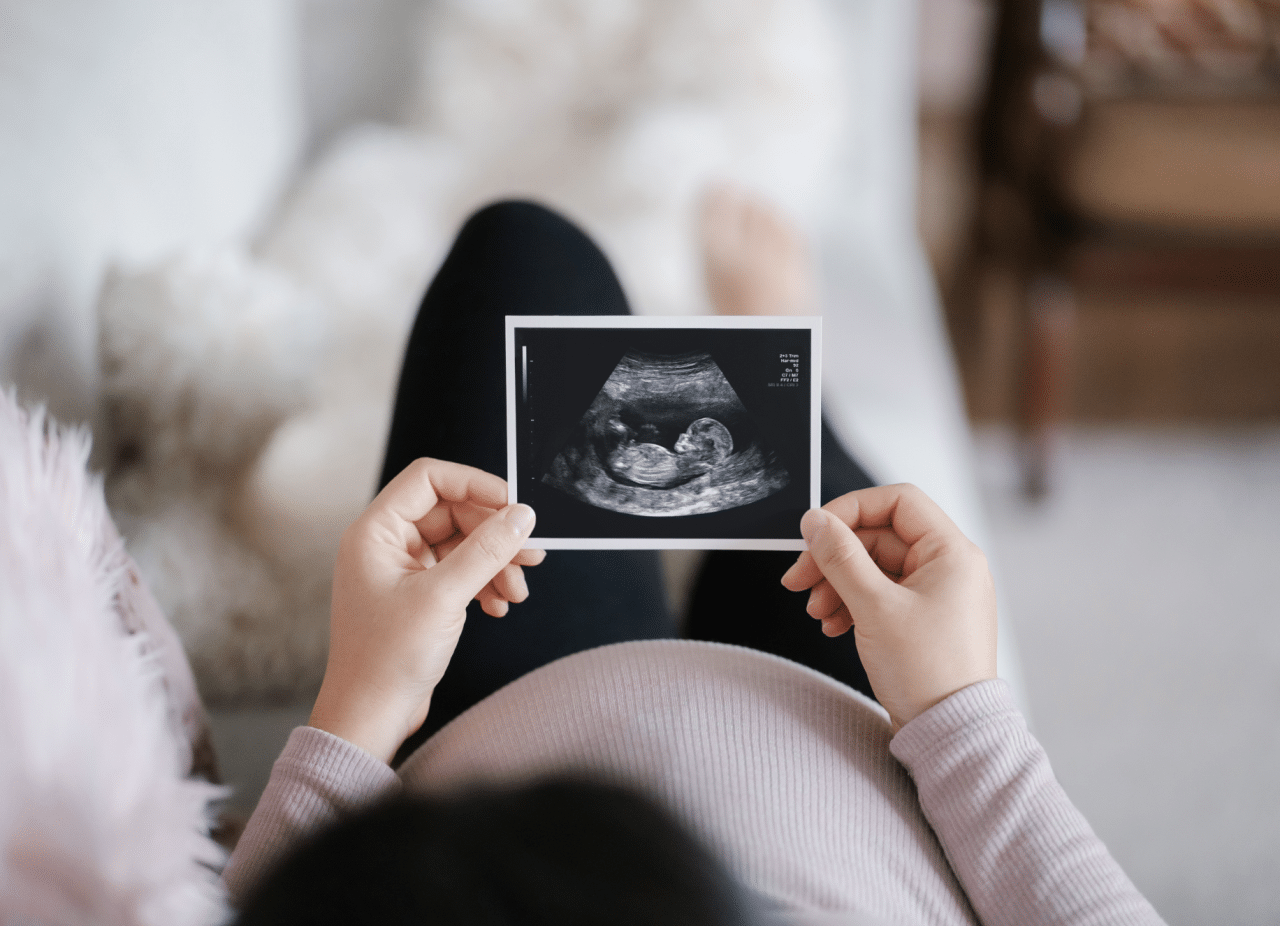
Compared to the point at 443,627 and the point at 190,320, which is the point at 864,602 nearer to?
the point at 443,627

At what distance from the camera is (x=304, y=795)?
0.45m

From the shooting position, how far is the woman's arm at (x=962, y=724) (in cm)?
42

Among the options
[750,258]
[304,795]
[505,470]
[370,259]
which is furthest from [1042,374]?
[304,795]

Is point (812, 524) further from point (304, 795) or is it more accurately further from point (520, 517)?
point (304, 795)

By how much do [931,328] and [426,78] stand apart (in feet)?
3.03

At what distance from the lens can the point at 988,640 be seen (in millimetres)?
469

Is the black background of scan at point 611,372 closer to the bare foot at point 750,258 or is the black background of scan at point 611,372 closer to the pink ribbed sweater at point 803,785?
the pink ribbed sweater at point 803,785

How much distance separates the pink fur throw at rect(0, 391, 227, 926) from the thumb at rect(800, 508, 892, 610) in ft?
1.00

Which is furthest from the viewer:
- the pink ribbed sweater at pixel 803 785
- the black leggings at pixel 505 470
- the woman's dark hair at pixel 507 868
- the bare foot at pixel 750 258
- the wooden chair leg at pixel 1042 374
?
the wooden chair leg at pixel 1042 374

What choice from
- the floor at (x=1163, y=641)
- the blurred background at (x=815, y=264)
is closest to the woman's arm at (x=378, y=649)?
the blurred background at (x=815, y=264)

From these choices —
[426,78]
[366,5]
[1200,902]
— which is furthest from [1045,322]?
[366,5]

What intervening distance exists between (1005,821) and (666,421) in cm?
26

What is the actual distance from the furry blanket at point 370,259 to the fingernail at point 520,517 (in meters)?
0.37

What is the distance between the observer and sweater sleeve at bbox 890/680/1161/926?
418 millimetres
